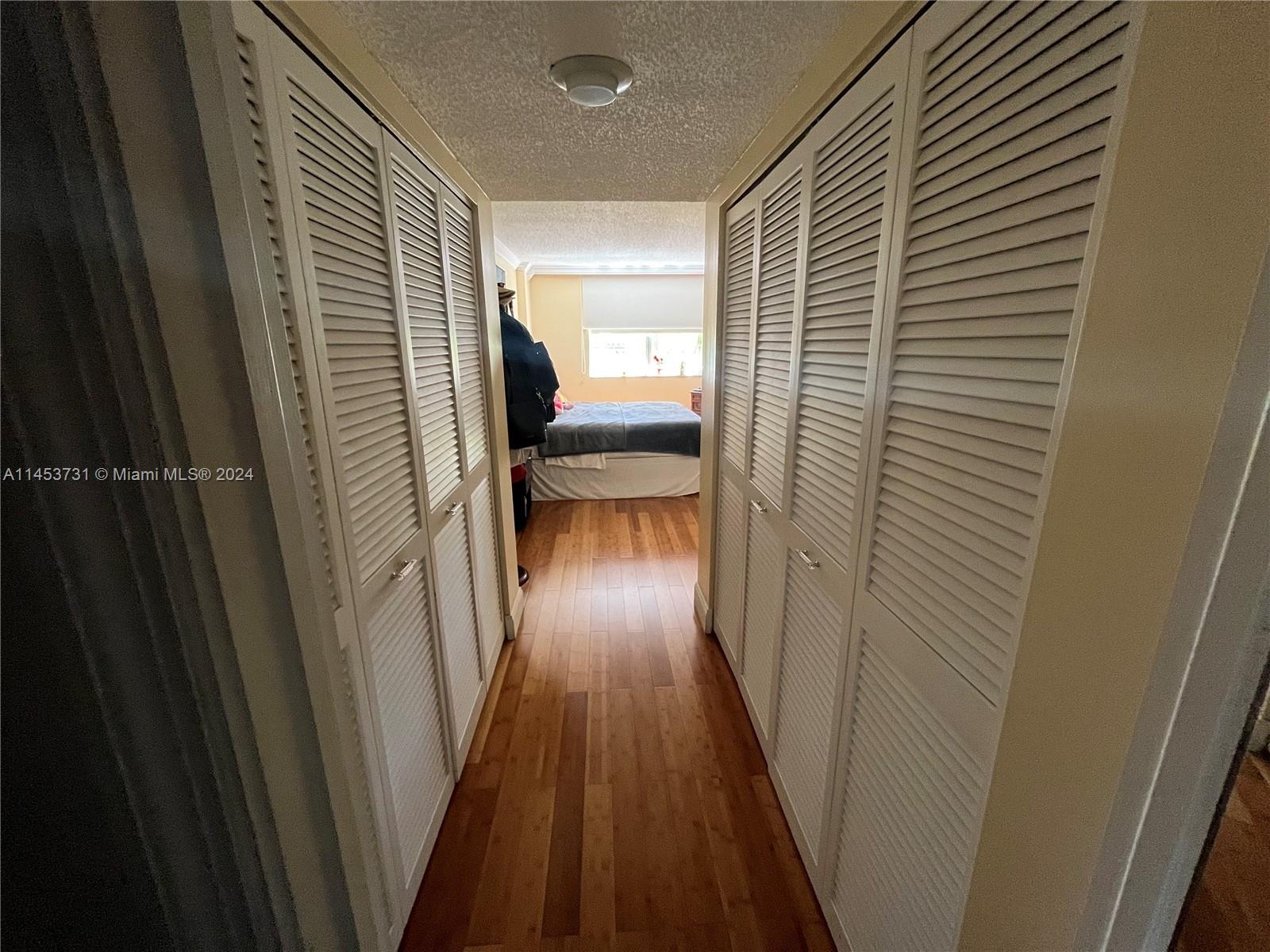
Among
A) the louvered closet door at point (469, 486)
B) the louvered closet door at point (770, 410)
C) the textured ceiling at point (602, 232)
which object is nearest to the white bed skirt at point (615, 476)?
the textured ceiling at point (602, 232)

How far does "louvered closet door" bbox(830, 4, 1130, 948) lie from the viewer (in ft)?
Result: 1.91

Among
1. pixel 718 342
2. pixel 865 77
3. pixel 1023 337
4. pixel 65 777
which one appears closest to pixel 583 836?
pixel 65 777

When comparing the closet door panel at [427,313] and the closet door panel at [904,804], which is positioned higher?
the closet door panel at [427,313]

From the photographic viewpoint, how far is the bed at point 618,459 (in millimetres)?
4395

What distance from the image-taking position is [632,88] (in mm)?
1288

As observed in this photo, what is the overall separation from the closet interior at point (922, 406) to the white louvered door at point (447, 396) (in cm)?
98

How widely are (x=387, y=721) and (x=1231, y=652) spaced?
1.32 meters

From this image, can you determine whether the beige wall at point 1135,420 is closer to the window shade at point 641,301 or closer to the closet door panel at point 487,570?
the closet door panel at point 487,570

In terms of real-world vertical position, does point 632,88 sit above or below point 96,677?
above

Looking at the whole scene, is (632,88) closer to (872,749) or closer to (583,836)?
(872,749)

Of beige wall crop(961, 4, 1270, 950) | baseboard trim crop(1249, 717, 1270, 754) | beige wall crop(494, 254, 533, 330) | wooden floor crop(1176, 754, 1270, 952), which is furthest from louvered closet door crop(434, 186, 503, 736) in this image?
beige wall crop(494, 254, 533, 330)

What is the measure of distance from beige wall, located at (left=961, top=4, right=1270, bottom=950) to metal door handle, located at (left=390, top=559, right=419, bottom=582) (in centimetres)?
115

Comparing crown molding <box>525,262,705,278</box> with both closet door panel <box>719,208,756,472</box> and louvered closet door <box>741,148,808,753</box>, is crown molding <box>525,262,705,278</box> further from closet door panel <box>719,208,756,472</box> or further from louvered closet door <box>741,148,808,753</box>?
louvered closet door <box>741,148,808,753</box>

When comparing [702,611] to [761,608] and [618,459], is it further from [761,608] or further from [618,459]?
[618,459]
